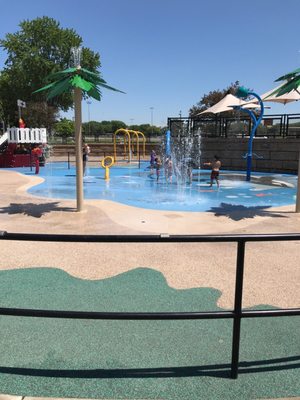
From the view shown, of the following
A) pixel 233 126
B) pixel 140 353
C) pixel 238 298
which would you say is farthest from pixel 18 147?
pixel 238 298

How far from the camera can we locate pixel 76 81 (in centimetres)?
830

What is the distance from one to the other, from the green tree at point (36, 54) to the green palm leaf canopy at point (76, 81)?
43.4 m

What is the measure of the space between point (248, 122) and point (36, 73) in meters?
35.9

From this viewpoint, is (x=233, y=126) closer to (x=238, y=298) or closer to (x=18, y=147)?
(x=18, y=147)

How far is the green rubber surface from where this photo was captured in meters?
2.48

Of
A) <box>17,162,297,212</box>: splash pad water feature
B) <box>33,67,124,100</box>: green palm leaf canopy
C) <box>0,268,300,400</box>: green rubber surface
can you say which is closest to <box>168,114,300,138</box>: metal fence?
<box>17,162,297,212</box>: splash pad water feature

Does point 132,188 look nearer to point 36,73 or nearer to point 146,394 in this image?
point 146,394

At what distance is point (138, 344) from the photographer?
122 inches

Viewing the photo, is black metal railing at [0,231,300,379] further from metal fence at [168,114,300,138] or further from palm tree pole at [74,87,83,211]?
metal fence at [168,114,300,138]

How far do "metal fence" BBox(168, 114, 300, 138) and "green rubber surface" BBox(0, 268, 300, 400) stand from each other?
18170 millimetres

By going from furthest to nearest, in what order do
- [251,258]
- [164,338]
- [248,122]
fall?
[248,122], [251,258], [164,338]

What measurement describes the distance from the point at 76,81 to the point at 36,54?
4628 cm

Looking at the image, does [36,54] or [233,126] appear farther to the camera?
[36,54]

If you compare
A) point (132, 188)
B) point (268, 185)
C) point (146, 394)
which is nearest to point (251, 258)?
point (146, 394)
